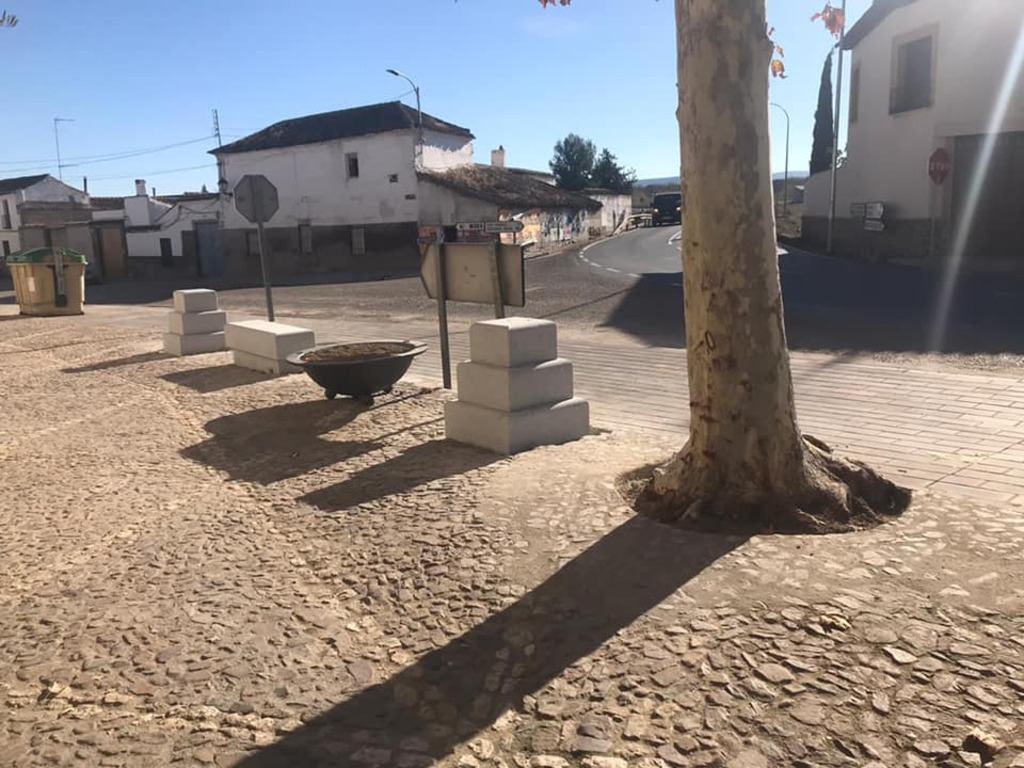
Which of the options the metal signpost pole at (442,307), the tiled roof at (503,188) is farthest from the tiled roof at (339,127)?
the metal signpost pole at (442,307)

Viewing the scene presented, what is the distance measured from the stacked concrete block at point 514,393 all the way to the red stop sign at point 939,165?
73.6ft

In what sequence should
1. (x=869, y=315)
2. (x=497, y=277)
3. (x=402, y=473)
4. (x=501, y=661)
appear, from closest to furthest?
(x=501, y=661)
(x=402, y=473)
(x=497, y=277)
(x=869, y=315)

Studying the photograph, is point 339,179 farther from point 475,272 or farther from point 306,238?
point 475,272

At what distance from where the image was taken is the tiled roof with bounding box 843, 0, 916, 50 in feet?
88.2

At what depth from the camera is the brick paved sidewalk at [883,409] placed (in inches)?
203

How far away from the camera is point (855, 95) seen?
29453mm

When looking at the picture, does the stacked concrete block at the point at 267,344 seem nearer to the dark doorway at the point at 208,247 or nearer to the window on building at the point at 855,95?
the window on building at the point at 855,95

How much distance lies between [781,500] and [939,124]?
24.6 m

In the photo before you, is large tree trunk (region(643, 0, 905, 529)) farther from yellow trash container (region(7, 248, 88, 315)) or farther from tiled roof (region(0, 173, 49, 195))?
tiled roof (region(0, 173, 49, 195))

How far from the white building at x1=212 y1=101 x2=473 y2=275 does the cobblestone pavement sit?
34.2 meters

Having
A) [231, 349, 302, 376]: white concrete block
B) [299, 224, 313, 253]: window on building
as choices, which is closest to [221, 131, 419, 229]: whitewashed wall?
[299, 224, 313, 253]: window on building

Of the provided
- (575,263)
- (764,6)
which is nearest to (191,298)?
(764,6)

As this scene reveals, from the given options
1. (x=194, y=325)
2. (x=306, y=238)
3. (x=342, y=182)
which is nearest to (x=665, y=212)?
(x=342, y=182)

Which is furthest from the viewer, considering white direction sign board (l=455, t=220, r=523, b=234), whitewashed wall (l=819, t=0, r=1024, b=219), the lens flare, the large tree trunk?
white direction sign board (l=455, t=220, r=523, b=234)
